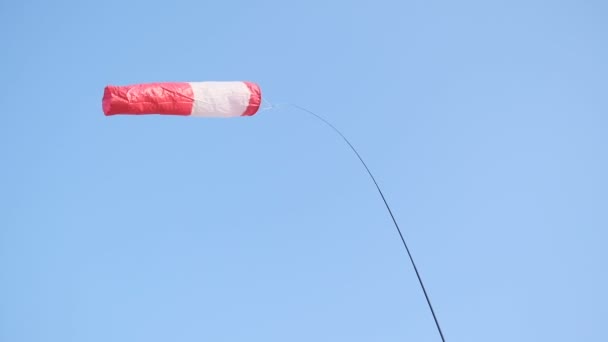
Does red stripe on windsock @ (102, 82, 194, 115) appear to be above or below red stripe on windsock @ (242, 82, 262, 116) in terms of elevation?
below

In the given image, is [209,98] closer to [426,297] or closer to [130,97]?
[130,97]

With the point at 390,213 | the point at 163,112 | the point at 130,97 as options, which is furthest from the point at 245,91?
the point at 390,213

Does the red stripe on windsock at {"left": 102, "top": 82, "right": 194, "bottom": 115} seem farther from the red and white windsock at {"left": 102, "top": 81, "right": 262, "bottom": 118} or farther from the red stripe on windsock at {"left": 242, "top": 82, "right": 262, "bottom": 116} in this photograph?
the red stripe on windsock at {"left": 242, "top": 82, "right": 262, "bottom": 116}

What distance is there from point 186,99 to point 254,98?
5.04ft

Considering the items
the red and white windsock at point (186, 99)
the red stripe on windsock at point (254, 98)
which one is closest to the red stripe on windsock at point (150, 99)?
the red and white windsock at point (186, 99)

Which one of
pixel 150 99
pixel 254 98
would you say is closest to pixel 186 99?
pixel 150 99

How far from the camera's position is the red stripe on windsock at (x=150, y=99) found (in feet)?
28.2

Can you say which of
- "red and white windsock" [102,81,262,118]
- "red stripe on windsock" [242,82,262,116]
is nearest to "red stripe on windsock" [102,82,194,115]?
"red and white windsock" [102,81,262,118]

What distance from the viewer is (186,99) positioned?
30.5ft

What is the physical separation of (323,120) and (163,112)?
365 centimetres

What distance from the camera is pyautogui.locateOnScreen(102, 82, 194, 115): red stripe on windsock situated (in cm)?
859

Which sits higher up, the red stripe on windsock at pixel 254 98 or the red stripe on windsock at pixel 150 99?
the red stripe on windsock at pixel 254 98

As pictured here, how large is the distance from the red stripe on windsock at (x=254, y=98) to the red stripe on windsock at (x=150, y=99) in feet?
4.34

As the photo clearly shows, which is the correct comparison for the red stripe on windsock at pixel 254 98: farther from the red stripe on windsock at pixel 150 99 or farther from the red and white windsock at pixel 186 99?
the red stripe on windsock at pixel 150 99
